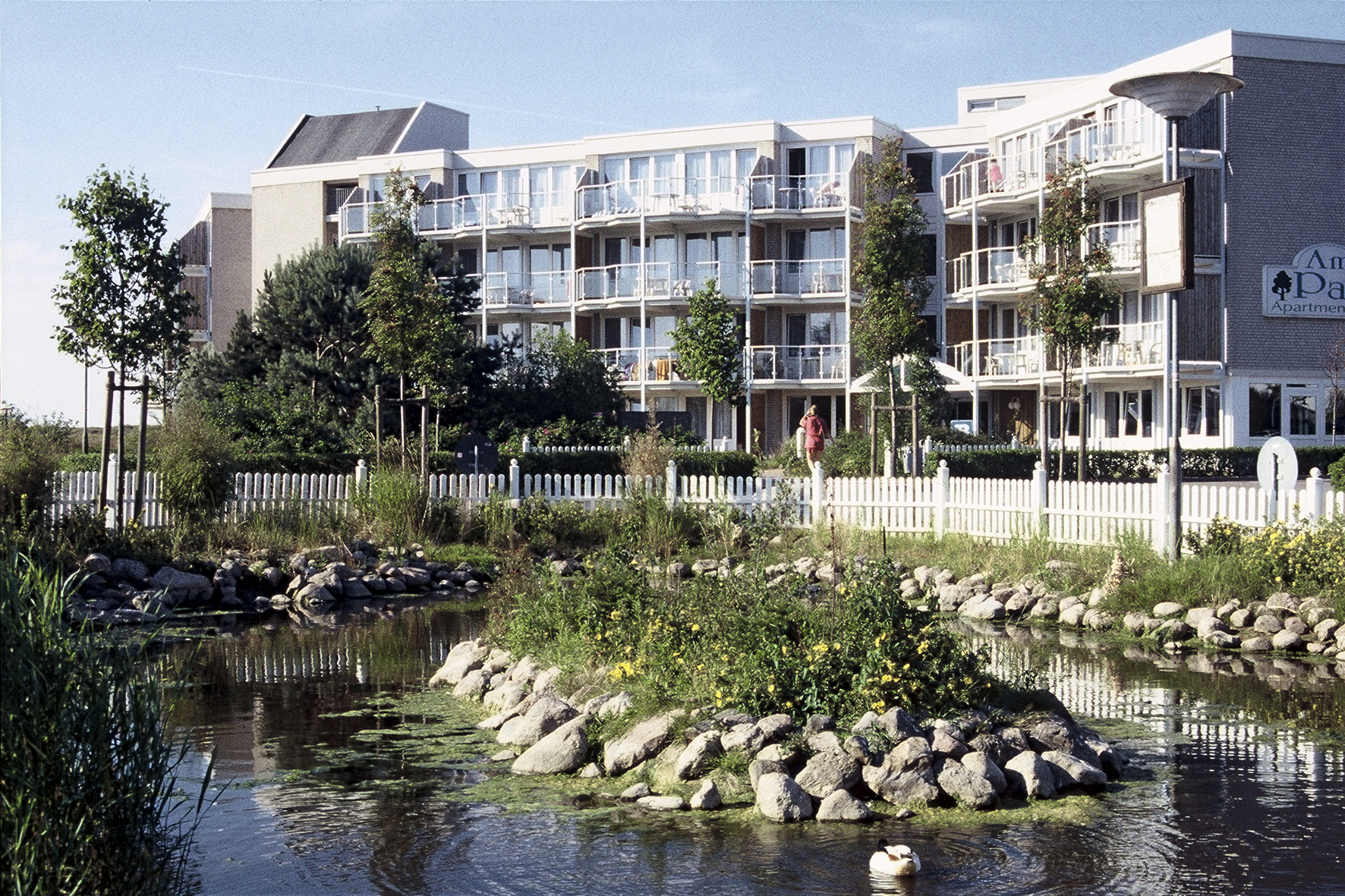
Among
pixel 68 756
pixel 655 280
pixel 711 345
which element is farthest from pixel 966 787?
pixel 655 280

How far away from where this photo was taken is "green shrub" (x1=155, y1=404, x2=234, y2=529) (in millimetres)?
22469

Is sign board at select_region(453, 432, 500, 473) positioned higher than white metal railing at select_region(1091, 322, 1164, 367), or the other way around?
white metal railing at select_region(1091, 322, 1164, 367)

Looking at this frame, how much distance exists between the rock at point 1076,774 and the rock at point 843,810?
4.73ft

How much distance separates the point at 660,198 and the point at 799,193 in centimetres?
481

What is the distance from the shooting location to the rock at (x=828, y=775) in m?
9.20

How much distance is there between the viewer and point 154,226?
2342 centimetres

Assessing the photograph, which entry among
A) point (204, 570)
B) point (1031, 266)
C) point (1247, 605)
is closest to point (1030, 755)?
point (1247, 605)

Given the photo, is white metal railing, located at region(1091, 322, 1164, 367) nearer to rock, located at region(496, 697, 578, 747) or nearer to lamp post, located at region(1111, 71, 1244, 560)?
lamp post, located at region(1111, 71, 1244, 560)

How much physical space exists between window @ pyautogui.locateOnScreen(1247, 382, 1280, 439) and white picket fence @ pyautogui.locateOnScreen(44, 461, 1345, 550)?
53.8ft

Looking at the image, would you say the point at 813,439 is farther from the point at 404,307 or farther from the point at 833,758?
the point at 833,758

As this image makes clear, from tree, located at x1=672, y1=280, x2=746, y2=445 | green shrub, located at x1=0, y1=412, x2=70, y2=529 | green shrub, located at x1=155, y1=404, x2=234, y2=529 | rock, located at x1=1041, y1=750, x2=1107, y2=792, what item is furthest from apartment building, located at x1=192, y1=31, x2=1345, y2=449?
rock, located at x1=1041, y1=750, x2=1107, y2=792

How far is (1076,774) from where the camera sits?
966 centimetres

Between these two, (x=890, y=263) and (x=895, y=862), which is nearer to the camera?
(x=895, y=862)

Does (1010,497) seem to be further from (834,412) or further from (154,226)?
(834,412)
